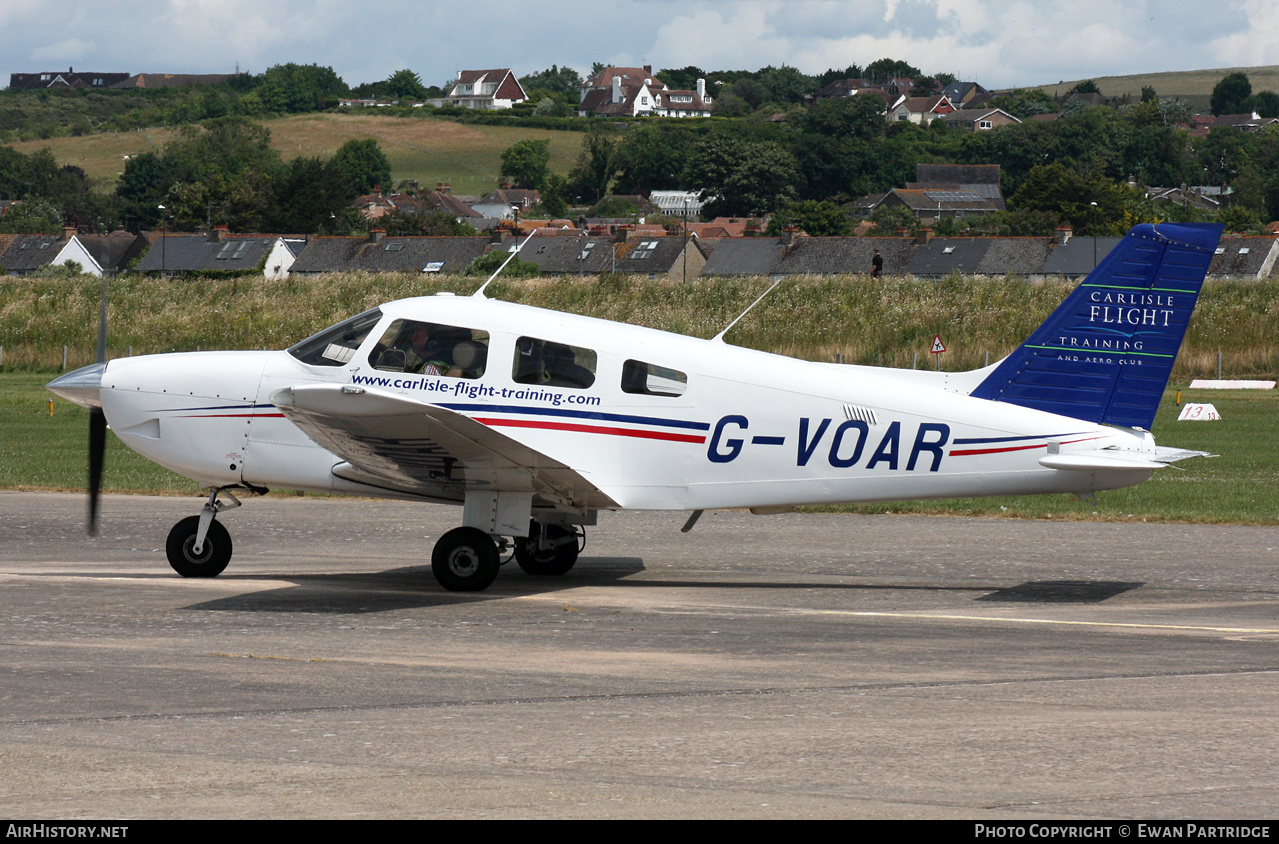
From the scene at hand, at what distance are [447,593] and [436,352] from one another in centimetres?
196

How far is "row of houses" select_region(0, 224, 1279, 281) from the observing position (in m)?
83.4

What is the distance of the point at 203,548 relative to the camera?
12.2m

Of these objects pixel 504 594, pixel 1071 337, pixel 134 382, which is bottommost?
pixel 504 594

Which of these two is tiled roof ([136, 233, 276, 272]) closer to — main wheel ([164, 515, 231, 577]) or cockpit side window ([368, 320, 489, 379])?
main wheel ([164, 515, 231, 577])

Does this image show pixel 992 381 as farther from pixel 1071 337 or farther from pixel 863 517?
pixel 863 517

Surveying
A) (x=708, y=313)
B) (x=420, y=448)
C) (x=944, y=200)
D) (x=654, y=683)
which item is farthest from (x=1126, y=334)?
(x=944, y=200)

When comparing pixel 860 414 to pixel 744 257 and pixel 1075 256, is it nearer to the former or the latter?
pixel 1075 256

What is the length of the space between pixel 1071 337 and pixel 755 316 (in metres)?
32.2

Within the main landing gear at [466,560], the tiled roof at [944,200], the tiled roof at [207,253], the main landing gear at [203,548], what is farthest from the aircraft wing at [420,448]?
the tiled roof at [944,200]

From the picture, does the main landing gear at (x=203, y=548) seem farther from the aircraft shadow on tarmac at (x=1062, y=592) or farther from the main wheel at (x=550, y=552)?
the aircraft shadow on tarmac at (x=1062, y=592)

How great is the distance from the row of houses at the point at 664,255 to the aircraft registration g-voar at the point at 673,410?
68.8 m

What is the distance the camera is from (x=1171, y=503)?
17.8m

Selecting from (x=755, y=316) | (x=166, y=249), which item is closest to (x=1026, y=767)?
(x=755, y=316)

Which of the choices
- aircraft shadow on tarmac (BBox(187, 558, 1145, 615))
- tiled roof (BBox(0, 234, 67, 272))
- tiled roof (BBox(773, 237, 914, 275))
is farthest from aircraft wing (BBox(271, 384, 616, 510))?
tiled roof (BBox(0, 234, 67, 272))
